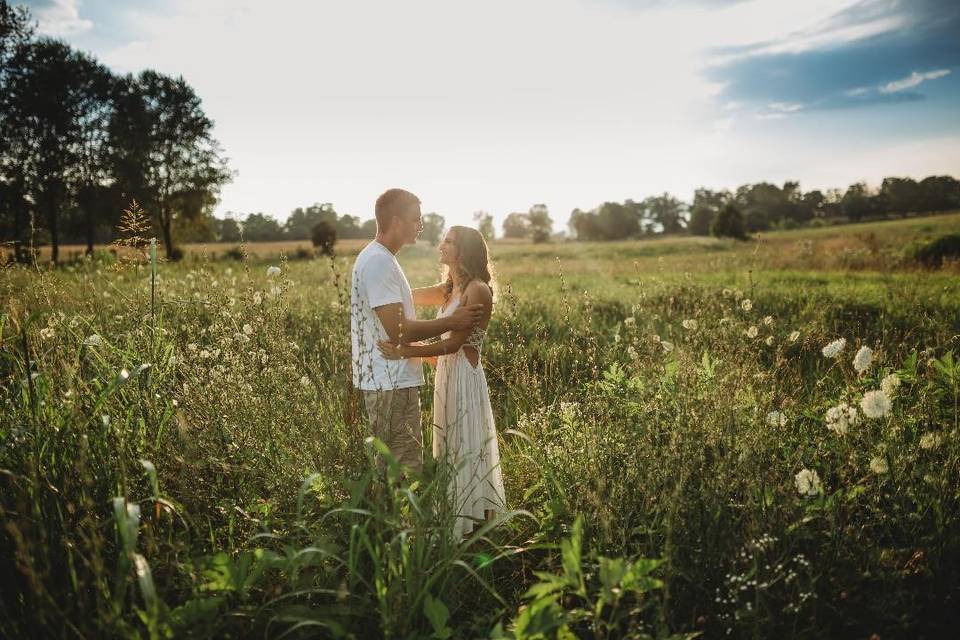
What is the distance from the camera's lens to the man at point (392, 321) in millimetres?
3461

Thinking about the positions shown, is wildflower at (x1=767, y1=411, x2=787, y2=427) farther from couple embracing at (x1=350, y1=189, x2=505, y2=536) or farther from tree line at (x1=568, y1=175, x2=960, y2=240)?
tree line at (x1=568, y1=175, x2=960, y2=240)

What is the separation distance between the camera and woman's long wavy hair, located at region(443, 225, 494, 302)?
3.86m

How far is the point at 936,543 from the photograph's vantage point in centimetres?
261

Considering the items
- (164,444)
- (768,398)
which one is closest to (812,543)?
(768,398)

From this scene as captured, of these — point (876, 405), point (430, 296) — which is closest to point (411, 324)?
point (430, 296)

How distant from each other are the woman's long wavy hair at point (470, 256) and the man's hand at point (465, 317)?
1.12ft

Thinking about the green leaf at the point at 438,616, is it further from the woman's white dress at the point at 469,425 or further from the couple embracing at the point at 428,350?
the woman's white dress at the point at 469,425

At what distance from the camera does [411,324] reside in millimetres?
3443

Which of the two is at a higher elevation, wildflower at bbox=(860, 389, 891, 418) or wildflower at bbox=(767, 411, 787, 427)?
wildflower at bbox=(860, 389, 891, 418)

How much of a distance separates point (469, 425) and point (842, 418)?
222 centimetres

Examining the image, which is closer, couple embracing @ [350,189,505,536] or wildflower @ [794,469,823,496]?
wildflower @ [794,469,823,496]

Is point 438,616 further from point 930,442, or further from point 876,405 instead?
point 930,442

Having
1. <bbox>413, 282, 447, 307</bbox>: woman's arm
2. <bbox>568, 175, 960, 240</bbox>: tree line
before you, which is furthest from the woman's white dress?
<bbox>568, 175, 960, 240</bbox>: tree line

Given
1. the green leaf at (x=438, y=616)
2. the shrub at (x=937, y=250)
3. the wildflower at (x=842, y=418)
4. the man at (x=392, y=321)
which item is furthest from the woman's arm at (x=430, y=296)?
the shrub at (x=937, y=250)
